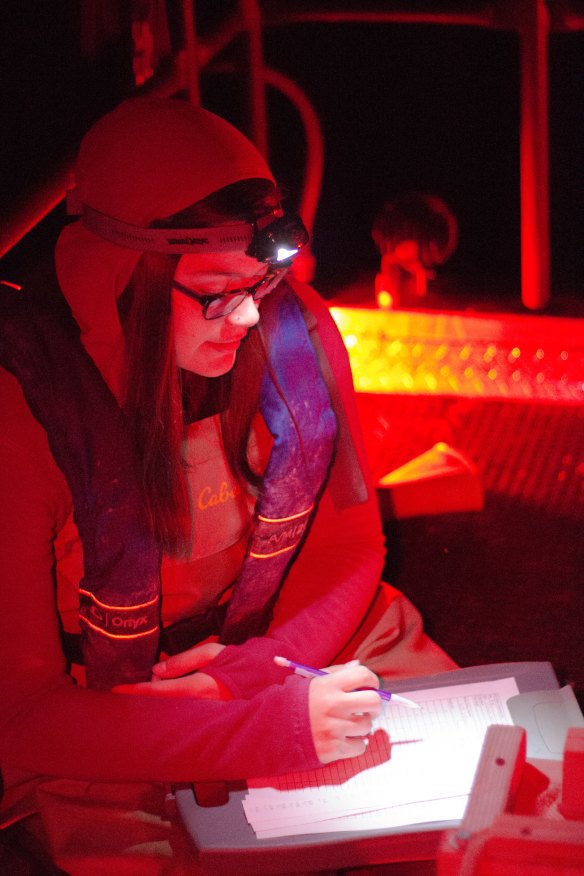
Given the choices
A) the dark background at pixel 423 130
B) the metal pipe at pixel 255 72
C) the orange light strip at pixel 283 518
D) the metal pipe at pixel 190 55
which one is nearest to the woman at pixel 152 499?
the orange light strip at pixel 283 518

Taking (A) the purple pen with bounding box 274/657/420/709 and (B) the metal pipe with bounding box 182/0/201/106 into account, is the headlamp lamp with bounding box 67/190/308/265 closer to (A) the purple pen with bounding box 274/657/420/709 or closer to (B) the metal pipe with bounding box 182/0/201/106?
(A) the purple pen with bounding box 274/657/420/709

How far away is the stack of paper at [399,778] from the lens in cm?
133

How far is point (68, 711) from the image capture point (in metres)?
1.45

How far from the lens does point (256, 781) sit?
55.5 inches

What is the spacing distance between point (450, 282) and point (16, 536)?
2757 millimetres

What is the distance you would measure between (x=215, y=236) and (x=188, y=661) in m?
0.62

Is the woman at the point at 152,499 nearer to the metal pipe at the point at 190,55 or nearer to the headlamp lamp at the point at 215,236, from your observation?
the headlamp lamp at the point at 215,236

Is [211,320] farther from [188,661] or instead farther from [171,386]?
[188,661]

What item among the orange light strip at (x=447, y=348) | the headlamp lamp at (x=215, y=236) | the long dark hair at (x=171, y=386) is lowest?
the orange light strip at (x=447, y=348)

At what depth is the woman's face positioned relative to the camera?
1.46 m

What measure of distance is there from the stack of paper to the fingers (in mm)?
252

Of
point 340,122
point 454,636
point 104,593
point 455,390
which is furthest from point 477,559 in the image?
point 340,122

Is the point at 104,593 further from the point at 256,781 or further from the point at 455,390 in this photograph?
the point at 455,390

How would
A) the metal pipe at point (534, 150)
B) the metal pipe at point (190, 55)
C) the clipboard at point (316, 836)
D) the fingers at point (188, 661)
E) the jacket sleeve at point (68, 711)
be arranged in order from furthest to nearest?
the metal pipe at point (534, 150)
the metal pipe at point (190, 55)
the fingers at point (188, 661)
the jacket sleeve at point (68, 711)
the clipboard at point (316, 836)
